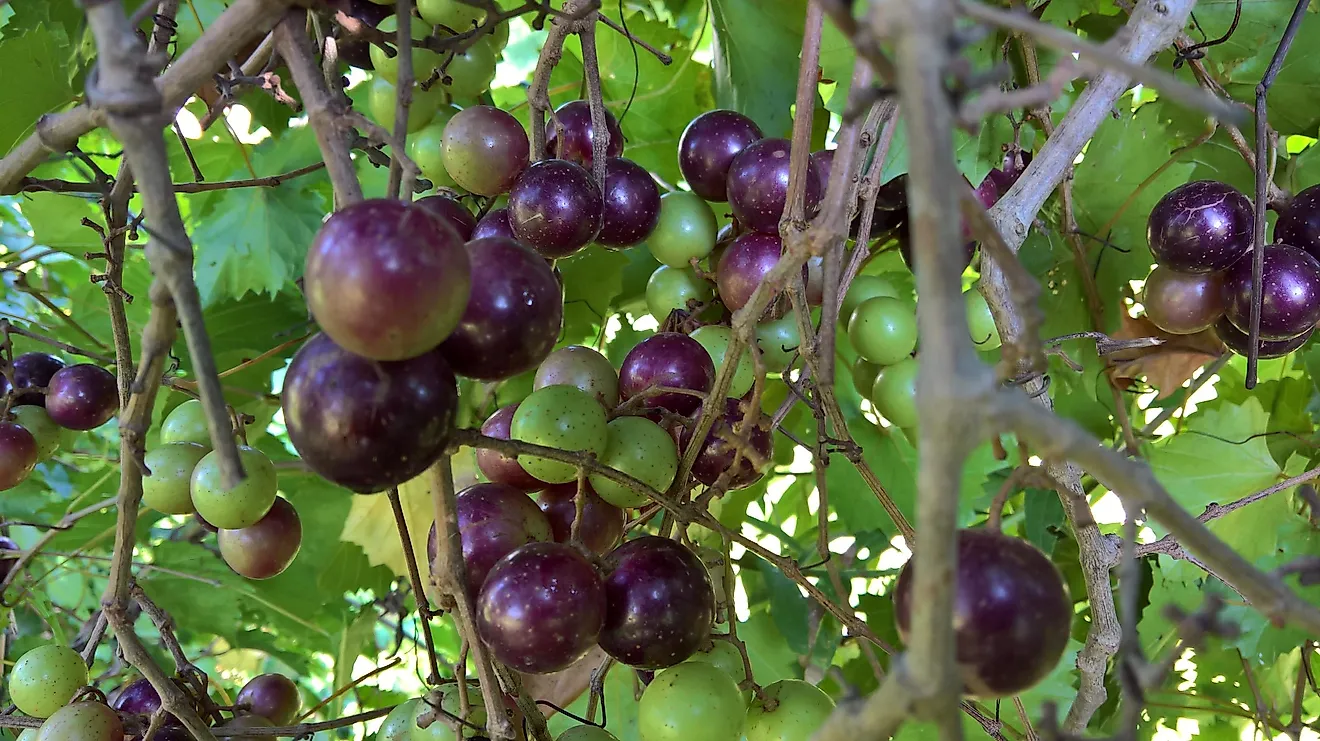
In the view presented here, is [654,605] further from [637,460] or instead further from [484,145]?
[484,145]

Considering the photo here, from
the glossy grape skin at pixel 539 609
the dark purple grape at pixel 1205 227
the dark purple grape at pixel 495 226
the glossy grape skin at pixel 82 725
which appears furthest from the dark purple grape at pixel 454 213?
the dark purple grape at pixel 1205 227

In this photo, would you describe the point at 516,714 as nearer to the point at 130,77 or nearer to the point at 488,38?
the point at 130,77

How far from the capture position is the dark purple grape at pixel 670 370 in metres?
0.58

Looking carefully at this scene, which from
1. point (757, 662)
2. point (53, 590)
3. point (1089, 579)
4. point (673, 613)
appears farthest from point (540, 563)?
point (53, 590)

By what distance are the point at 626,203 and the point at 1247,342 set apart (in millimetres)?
453

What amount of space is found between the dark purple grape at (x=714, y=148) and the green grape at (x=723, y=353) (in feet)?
0.32

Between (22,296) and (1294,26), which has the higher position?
(22,296)

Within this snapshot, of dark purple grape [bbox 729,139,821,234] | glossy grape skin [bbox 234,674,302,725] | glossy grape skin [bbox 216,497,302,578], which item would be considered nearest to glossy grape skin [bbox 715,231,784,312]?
dark purple grape [bbox 729,139,821,234]

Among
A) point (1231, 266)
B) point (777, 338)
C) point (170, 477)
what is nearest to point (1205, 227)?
point (1231, 266)

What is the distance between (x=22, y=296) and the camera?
124cm

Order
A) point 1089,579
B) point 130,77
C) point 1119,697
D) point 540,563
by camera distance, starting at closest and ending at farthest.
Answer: point 130,77, point 540,563, point 1089,579, point 1119,697

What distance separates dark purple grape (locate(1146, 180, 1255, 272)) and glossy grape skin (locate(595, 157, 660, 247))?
0.35 meters

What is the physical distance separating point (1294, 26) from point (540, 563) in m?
0.60

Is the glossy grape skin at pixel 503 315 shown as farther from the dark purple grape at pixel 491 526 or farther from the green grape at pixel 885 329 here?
the green grape at pixel 885 329
